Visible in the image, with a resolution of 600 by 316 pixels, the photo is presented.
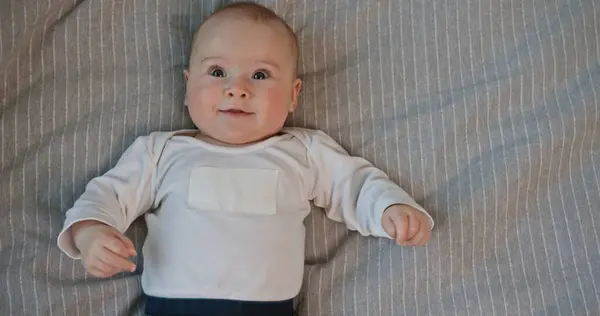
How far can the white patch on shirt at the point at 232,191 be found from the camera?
1.24 meters

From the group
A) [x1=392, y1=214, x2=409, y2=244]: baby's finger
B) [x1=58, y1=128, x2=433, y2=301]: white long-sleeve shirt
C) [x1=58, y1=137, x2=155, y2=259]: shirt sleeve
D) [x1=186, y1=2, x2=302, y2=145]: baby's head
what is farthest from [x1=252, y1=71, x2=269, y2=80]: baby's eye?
[x1=392, y1=214, x2=409, y2=244]: baby's finger

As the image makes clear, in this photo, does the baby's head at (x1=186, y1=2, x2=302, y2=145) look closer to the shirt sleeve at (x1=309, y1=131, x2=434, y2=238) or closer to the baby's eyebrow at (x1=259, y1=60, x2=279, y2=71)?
the baby's eyebrow at (x1=259, y1=60, x2=279, y2=71)

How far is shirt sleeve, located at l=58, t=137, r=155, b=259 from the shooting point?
3.87ft

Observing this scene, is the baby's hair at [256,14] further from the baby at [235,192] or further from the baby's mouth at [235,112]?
the baby's mouth at [235,112]

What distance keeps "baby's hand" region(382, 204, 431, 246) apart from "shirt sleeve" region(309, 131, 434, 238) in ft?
0.13

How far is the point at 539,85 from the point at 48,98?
91 cm

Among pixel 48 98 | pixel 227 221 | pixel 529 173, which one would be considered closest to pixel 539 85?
pixel 529 173

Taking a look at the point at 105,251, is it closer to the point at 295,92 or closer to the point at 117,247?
the point at 117,247

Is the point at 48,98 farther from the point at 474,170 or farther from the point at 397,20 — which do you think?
the point at 474,170

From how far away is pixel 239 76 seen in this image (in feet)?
4.12

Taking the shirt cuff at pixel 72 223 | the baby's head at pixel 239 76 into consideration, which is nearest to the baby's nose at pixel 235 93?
the baby's head at pixel 239 76

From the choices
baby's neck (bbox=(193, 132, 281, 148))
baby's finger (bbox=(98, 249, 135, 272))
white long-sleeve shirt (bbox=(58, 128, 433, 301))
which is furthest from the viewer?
baby's neck (bbox=(193, 132, 281, 148))

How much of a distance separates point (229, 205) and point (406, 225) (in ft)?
1.00

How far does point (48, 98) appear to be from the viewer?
1308 mm
